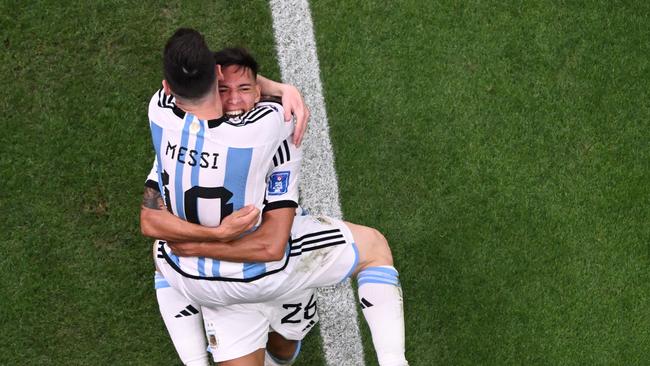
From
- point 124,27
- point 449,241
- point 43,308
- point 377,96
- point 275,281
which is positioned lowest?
point 43,308

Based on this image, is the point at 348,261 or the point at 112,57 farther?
the point at 112,57

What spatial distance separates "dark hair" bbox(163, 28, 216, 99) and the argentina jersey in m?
0.22

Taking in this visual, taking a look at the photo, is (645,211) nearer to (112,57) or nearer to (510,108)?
(510,108)

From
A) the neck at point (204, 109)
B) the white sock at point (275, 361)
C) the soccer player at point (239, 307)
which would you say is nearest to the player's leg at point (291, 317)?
the soccer player at point (239, 307)

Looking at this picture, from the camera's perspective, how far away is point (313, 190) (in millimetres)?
5574

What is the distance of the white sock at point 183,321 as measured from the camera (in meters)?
4.66

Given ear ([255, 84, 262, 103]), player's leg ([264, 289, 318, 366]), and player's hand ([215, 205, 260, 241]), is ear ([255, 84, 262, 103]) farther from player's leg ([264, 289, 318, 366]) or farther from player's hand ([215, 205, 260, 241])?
player's leg ([264, 289, 318, 366])

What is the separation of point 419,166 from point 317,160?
0.67 metres

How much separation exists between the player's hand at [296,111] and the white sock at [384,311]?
0.83m

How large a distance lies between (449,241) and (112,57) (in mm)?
2509

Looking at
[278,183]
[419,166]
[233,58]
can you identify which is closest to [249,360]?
[278,183]

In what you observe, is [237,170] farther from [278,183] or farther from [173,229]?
[173,229]

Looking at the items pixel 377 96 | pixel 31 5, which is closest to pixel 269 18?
pixel 377 96

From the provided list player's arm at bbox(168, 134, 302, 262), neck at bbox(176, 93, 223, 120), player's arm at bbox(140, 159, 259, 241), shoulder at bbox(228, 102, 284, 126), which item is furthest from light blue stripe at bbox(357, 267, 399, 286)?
neck at bbox(176, 93, 223, 120)
